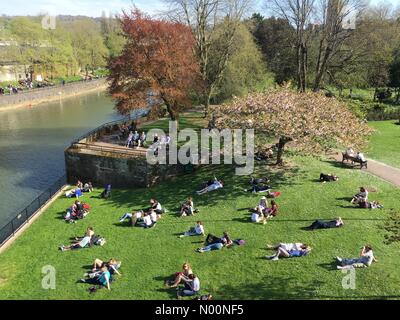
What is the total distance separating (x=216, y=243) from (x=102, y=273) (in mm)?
4670

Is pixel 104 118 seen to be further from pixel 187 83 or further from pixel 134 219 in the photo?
pixel 134 219

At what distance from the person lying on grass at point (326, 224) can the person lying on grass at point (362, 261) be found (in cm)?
262

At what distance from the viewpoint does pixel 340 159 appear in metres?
25.9

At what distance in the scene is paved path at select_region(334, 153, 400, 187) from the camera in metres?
22.5

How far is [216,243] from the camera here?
55.0 ft

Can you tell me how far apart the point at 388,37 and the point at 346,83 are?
17301mm

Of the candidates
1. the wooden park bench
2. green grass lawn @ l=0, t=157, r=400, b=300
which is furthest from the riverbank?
the wooden park bench

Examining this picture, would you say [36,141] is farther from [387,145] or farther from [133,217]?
[387,145]

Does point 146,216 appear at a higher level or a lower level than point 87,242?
higher

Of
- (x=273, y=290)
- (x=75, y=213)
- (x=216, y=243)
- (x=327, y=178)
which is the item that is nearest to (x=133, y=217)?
(x=75, y=213)

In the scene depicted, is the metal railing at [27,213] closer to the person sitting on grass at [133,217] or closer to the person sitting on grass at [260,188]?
the person sitting on grass at [133,217]

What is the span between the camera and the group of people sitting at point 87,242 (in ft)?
58.7

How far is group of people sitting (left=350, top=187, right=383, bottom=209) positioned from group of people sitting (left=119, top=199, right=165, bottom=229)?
935 cm
